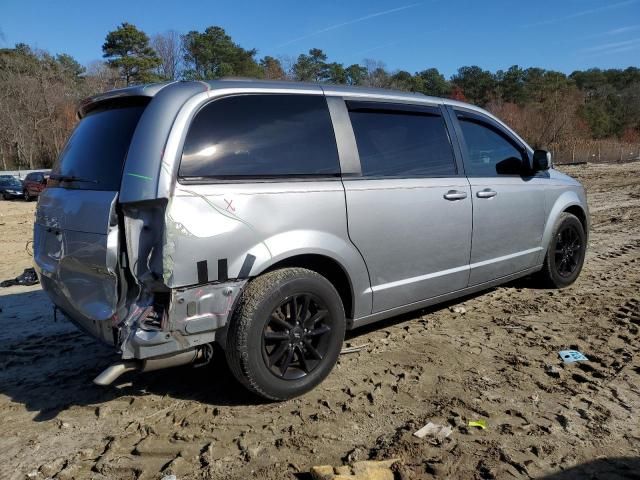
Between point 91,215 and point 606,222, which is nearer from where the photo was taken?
point 91,215

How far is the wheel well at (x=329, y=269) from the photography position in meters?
3.30

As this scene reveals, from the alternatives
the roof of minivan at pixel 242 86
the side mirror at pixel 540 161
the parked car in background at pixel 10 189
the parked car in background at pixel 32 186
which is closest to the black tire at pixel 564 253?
the side mirror at pixel 540 161

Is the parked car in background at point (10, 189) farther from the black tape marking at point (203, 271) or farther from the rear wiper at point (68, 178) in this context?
the black tape marking at point (203, 271)

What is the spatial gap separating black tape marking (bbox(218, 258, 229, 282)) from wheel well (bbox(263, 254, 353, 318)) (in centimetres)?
32

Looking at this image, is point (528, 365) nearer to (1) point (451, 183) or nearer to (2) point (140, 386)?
(1) point (451, 183)

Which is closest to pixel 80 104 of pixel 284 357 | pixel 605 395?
pixel 284 357

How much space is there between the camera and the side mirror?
16.5 ft

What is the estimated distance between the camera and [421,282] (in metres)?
4.02

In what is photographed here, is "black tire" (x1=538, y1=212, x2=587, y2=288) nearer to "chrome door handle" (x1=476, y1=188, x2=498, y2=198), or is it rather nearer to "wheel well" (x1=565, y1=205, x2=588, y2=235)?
"wheel well" (x1=565, y1=205, x2=588, y2=235)

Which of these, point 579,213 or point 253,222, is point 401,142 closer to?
point 253,222

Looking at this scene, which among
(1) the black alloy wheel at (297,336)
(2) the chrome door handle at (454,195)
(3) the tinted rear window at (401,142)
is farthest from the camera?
(2) the chrome door handle at (454,195)

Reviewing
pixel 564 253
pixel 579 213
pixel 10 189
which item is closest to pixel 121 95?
pixel 564 253

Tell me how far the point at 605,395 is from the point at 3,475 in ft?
11.2

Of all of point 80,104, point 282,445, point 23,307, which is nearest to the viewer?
point 282,445
